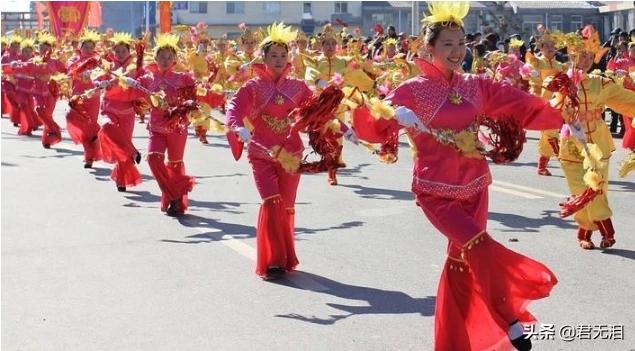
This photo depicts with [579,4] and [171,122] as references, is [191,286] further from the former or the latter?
[579,4]

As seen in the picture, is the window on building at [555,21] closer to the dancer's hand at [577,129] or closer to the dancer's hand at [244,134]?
the dancer's hand at [244,134]

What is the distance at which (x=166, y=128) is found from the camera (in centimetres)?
1078

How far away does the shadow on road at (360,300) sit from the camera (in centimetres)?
677

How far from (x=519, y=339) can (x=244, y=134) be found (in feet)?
9.81

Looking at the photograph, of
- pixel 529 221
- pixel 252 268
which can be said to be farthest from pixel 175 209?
pixel 529 221

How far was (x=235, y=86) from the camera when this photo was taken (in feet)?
55.7

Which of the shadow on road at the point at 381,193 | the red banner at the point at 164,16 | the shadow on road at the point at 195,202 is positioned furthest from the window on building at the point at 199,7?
the shadow on road at the point at 381,193

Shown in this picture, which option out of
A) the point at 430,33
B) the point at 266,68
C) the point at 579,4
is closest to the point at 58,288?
the point at 266,68

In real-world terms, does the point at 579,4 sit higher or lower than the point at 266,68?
higher

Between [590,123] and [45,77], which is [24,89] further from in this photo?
[590,123]

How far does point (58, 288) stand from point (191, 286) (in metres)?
0.95

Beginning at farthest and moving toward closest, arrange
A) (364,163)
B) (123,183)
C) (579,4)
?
(579,4) → (364,163) → (123,183)

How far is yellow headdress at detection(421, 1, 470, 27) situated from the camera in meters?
5.66

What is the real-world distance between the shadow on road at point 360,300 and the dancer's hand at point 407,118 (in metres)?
1.60
